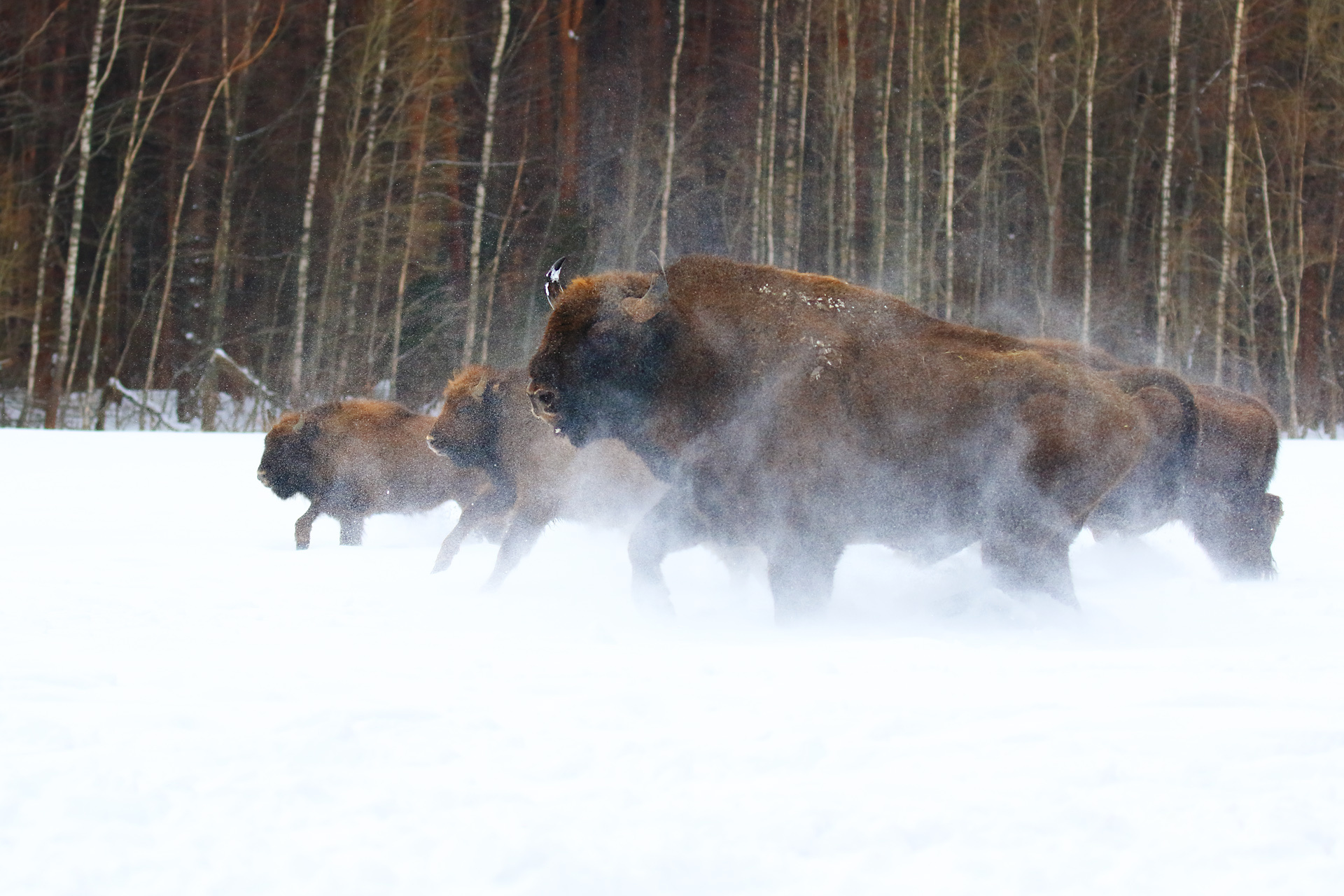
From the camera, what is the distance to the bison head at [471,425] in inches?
295

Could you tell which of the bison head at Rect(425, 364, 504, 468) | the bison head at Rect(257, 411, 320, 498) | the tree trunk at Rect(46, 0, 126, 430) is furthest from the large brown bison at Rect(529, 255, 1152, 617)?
the tree trunk at Rect(46, 0, 126, 430)

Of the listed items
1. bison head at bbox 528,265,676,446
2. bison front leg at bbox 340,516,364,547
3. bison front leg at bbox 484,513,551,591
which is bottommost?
bison front leg at bbox 340,516,364,547

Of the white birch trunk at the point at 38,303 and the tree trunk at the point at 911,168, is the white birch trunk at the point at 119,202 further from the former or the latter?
the tree trunk at the point at 911,168

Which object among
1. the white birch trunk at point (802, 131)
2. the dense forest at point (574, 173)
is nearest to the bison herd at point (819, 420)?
the dense forest at point (574, 173)

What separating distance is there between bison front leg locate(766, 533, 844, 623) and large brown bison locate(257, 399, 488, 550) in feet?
17.7

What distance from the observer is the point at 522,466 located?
7.27 m

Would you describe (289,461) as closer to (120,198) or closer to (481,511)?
(481,511)

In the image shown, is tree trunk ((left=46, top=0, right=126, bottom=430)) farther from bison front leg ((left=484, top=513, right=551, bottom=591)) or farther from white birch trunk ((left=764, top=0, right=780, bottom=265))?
bison front leg ((left=484, top=513, right=551, bottom=591))

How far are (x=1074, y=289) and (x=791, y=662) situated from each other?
21.1 meters

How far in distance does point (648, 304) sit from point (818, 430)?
85 cm

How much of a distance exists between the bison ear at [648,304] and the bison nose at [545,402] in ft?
1.51

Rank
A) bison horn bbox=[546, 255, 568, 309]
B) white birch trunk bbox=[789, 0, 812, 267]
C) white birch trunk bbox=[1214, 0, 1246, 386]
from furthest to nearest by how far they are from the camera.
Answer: white birch trunk bbox=[1214, 0, 1246, 386], white birch trunk bbox=[789, 0, 812, 267], bison horn bbox=[546, 255, 568, 309]

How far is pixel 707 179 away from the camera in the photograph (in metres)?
20.8

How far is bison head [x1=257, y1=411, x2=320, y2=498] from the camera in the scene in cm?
1003
